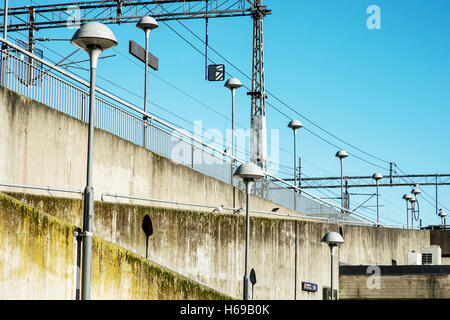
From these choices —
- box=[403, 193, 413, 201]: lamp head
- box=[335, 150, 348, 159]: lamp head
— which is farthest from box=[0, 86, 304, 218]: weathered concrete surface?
box=[403, 193, 413, 201]: lamp head

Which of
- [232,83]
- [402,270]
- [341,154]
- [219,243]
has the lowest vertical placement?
[402,270]

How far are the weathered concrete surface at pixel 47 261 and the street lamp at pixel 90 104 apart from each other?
3.18 ft

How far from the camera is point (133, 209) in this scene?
17.2m

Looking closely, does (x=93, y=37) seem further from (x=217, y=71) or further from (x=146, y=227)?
(x=217, y=71)

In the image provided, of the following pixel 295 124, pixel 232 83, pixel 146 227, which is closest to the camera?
pixel 146 227

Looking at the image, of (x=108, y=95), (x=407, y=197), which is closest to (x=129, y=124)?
(x=108, y=95)

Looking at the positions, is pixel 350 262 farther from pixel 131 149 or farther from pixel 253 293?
pixel 131 149

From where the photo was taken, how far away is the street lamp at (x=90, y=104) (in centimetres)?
1062

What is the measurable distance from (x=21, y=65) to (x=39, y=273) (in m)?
6.55

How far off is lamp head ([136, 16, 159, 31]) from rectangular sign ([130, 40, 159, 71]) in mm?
779

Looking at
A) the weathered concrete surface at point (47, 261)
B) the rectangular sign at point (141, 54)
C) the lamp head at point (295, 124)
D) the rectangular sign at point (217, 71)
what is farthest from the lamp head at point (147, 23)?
the lamp head at point (295, 124)

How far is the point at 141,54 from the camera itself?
76.1 feet

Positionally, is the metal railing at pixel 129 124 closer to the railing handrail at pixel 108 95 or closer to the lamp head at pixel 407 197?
the railing handrail at pixel 108 95

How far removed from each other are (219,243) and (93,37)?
10.5 metres
